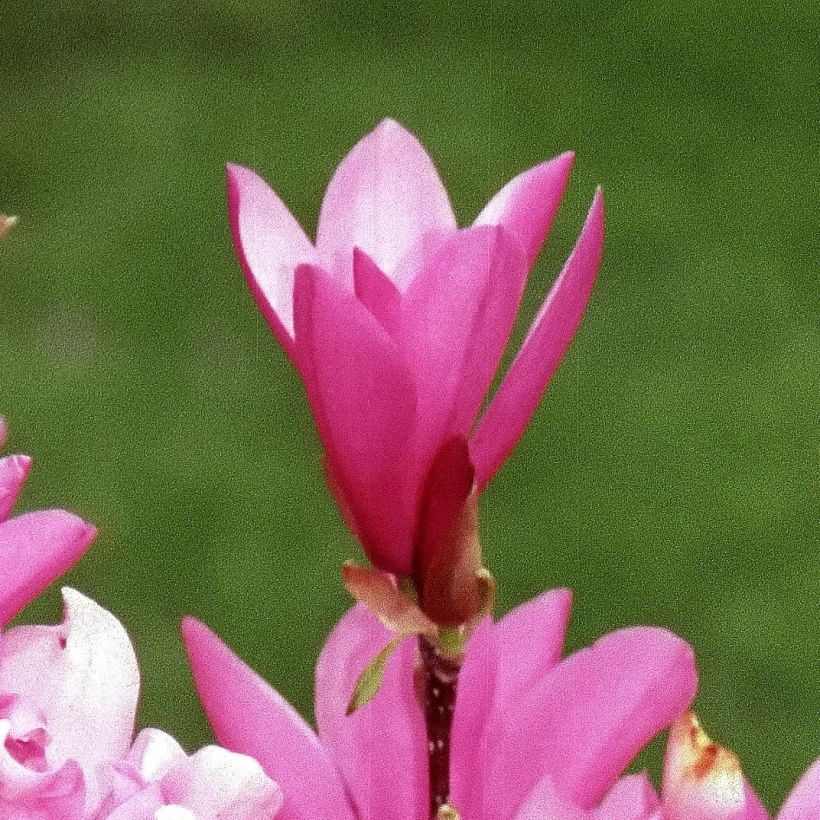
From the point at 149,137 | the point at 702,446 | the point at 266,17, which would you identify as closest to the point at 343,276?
the point at 266,17

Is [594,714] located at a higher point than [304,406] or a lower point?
higher

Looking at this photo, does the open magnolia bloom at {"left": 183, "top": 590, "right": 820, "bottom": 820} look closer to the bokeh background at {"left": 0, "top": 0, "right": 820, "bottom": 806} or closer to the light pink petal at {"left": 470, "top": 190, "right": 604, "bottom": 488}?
the light pink petal at {"left": 470, "top": 190, "right": 604, "bottom": 488}

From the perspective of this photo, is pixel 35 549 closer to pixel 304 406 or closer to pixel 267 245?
pixel 267 245

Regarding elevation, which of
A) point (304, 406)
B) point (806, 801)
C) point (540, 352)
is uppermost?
point (540, 352)

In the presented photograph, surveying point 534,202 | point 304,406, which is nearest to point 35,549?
point 534,202

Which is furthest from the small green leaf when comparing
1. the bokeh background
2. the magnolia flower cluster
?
the bokeh background

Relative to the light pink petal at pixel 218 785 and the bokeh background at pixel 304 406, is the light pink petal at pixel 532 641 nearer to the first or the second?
the light pink petal at pixel 218 785
